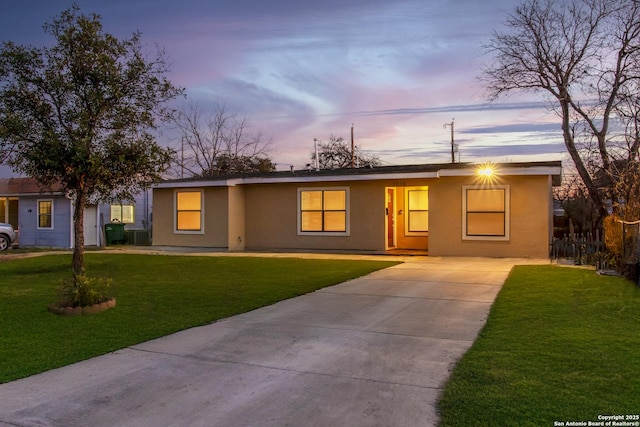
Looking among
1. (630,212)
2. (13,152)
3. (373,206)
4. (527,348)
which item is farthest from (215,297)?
(373,206)

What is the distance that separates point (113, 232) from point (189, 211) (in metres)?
5.57

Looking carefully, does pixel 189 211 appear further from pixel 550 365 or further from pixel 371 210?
pixel 550 365

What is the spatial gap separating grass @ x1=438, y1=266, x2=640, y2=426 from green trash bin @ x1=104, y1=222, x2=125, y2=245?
19314 millimetres

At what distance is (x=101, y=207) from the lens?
23.8 metres

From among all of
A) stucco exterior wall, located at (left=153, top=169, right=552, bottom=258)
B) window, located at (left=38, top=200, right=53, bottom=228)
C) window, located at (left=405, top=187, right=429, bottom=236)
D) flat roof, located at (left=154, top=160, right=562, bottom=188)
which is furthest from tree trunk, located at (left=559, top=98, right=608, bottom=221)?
window, located at (left=38, top=200, right=53, bottom=228)

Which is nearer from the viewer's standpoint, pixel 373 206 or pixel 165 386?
pixel 165 386

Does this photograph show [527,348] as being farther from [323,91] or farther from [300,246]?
[323,91]

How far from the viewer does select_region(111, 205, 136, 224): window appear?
25741 millimetres

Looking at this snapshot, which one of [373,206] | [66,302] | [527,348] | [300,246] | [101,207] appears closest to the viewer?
[527,348]

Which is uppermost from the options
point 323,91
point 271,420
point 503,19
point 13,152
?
point 503,19

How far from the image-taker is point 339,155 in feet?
139

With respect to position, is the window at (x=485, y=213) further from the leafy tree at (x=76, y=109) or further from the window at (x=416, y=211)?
the leafy tree at (x=76, y=109)

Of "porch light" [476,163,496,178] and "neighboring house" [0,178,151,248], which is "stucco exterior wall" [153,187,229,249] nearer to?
"neighboring house" [0,178,151,248]

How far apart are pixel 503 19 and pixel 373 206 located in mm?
8214
